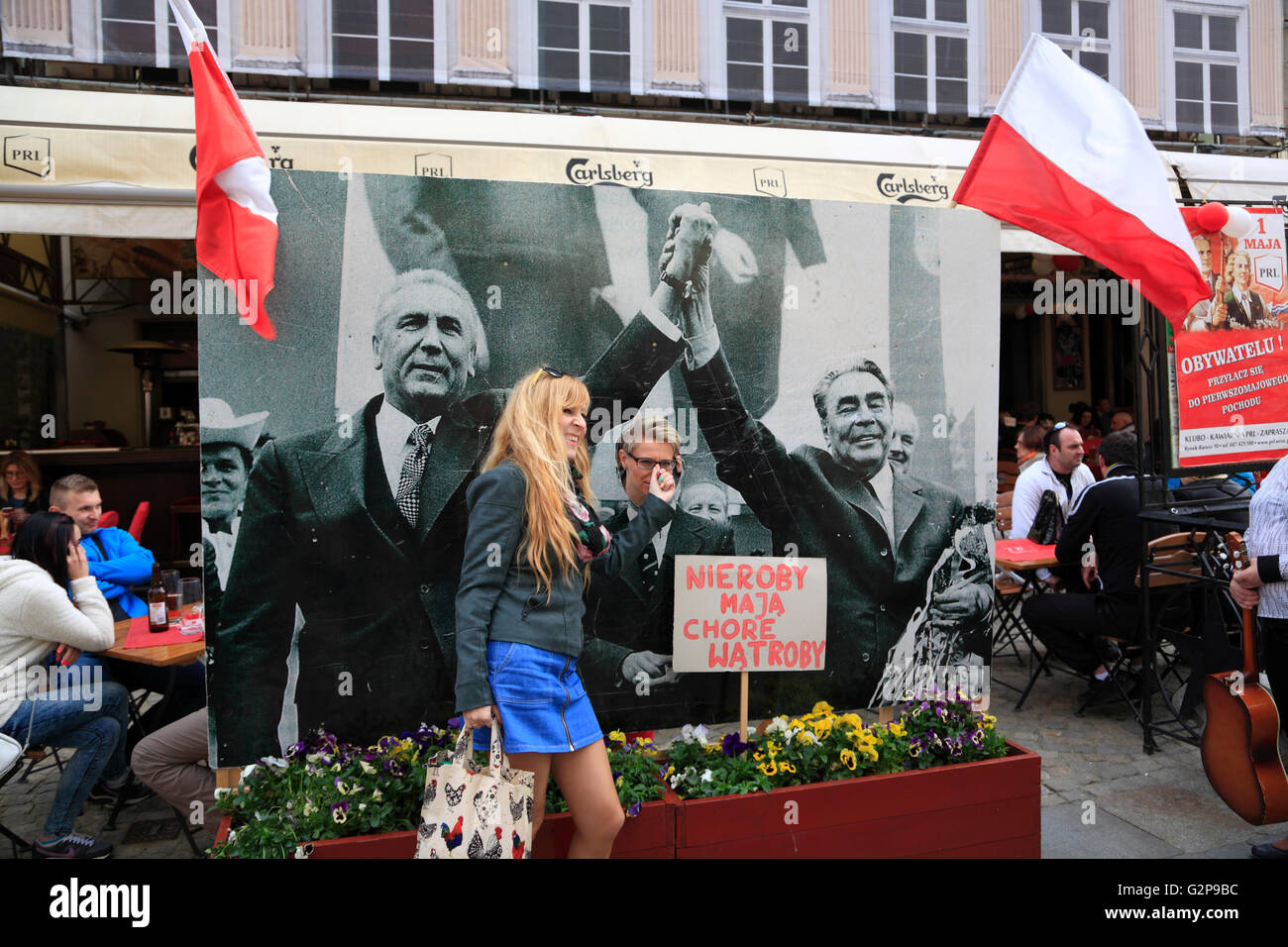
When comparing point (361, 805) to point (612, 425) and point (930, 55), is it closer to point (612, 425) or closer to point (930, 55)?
point (612, 425)

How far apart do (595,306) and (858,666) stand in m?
1.88

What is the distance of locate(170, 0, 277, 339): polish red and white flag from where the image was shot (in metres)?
3.02

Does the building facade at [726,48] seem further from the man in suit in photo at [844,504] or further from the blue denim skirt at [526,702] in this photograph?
the blue denim skirt at [526,702]

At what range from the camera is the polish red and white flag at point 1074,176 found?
3758mm

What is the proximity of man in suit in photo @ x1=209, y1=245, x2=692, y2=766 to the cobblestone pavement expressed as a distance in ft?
4.61

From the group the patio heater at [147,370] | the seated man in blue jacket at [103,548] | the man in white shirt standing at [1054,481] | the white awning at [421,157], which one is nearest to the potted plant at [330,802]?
the seated man in blue jacket at [103,548]

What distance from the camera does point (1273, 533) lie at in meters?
3.55

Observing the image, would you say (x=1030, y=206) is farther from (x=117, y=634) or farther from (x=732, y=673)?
(x=117, y=634)

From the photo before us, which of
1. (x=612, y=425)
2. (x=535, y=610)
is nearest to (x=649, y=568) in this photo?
(x=612, y=425)

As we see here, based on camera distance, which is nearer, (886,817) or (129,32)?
(886,817)

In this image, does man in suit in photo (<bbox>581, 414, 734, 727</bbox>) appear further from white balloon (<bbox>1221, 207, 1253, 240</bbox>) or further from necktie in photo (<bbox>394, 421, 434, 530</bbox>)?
white balloon (<bbox>1221, 207, 1253, 240</bbox>)

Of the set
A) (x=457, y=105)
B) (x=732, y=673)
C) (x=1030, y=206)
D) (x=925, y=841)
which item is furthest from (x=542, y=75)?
(x=925, y=841)

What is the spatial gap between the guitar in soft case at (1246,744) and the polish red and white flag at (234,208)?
407cm

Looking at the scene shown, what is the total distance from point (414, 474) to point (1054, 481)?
504 centimetres
